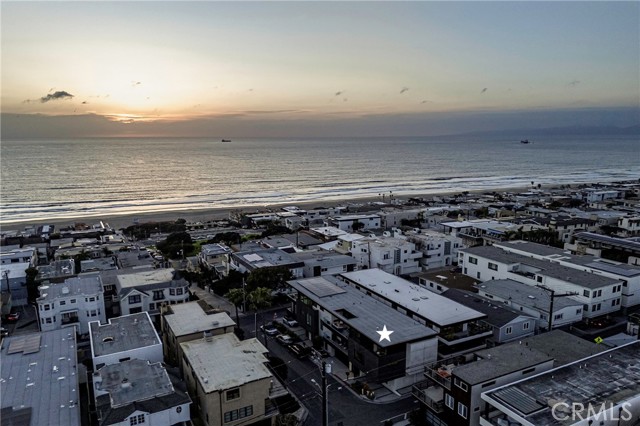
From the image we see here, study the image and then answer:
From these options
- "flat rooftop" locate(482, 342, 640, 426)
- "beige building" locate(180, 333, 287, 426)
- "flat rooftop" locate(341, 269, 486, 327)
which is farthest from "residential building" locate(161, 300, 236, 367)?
"flat rooftop" locate(482, 342, 640, 426)

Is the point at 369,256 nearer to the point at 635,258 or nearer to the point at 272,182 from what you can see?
the point at 635,258

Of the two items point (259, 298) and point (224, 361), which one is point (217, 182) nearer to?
point (259, 298)

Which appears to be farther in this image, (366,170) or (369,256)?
(366,170)

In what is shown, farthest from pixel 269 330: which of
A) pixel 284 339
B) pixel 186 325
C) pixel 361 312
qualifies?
pixel 361 312

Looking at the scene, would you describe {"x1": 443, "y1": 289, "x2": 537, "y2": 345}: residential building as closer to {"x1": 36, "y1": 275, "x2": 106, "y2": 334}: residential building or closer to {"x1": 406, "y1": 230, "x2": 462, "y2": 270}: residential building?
{"x1": 406, "y1": 230, "x2": 462, "y2": 270}: residential building

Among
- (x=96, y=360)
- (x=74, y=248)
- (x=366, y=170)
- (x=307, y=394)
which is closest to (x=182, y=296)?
(x=96, y=360)

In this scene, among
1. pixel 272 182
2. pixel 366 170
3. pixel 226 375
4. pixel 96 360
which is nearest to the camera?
pixel 226 375
